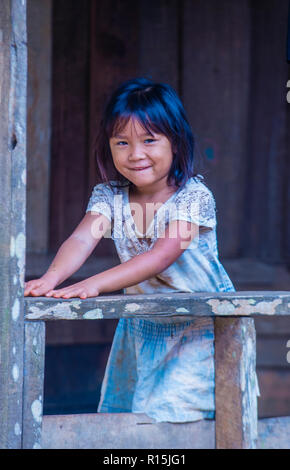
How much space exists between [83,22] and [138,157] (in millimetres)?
1516

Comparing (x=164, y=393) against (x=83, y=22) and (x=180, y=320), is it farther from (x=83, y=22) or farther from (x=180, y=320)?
(x=83, y=22)

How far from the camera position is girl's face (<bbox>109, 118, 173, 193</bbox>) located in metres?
2.17

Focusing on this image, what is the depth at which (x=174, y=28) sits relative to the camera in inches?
138

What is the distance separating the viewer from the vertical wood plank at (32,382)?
1649 millimetres

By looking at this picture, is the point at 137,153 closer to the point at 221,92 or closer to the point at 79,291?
the point at 79,291

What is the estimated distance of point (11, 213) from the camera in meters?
1.62

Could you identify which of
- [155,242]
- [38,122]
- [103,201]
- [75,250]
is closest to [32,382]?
[75,250]

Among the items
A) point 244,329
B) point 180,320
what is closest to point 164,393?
point 180,320

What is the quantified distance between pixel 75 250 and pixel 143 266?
0.31 meters

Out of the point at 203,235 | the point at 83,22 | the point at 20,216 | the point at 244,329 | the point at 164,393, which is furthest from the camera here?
the point at 83,22

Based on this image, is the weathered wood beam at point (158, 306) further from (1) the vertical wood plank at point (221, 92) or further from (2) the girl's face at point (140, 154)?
(1) the vertical wood plank at point (221, 92)

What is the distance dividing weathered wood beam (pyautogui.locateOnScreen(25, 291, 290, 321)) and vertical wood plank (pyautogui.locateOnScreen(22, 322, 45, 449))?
0.13ft

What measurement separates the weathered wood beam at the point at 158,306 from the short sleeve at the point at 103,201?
0.63m

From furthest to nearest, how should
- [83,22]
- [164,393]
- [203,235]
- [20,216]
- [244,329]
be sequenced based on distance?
[83,22] → [203,235] → [164,393] → [244,329] → [20,216]
